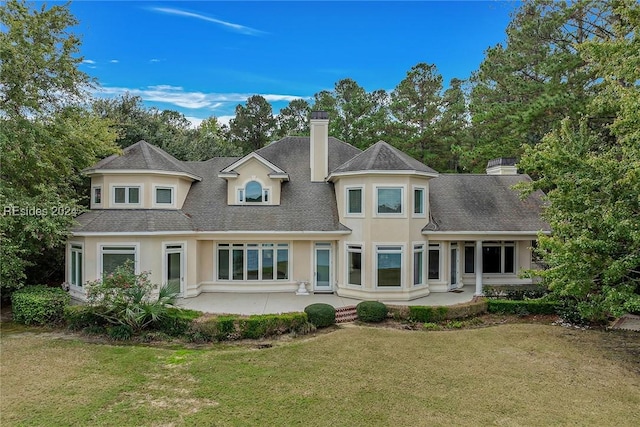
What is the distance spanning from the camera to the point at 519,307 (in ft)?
50.7

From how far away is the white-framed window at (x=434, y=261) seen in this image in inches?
725

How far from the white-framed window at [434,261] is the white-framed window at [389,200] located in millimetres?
3338

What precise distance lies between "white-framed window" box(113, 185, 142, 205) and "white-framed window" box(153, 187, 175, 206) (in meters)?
0.74

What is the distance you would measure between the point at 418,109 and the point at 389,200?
2515 cm

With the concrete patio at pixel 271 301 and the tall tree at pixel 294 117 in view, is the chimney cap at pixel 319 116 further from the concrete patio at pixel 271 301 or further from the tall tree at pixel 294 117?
the tall tree at pixel 294 117

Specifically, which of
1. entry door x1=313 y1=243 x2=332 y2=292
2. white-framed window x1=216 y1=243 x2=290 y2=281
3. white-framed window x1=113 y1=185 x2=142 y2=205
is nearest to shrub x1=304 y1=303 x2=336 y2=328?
entry door x1=313 y1=243 x2=332 y2=292

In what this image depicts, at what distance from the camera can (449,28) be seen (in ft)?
59.4

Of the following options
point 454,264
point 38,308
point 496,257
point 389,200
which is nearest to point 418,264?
point 454,264

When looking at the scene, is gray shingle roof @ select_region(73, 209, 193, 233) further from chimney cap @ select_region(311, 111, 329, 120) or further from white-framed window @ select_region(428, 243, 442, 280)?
white-framed window @ select_region(428, 243, 442, 280)

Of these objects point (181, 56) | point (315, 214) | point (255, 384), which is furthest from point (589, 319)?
point (181, 56)

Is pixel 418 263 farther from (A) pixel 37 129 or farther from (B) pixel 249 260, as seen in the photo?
(A) pixel 37 129

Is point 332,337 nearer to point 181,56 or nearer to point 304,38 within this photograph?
point 304,38

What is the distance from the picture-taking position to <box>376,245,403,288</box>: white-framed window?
54.5 ft

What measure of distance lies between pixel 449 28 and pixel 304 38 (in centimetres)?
729
